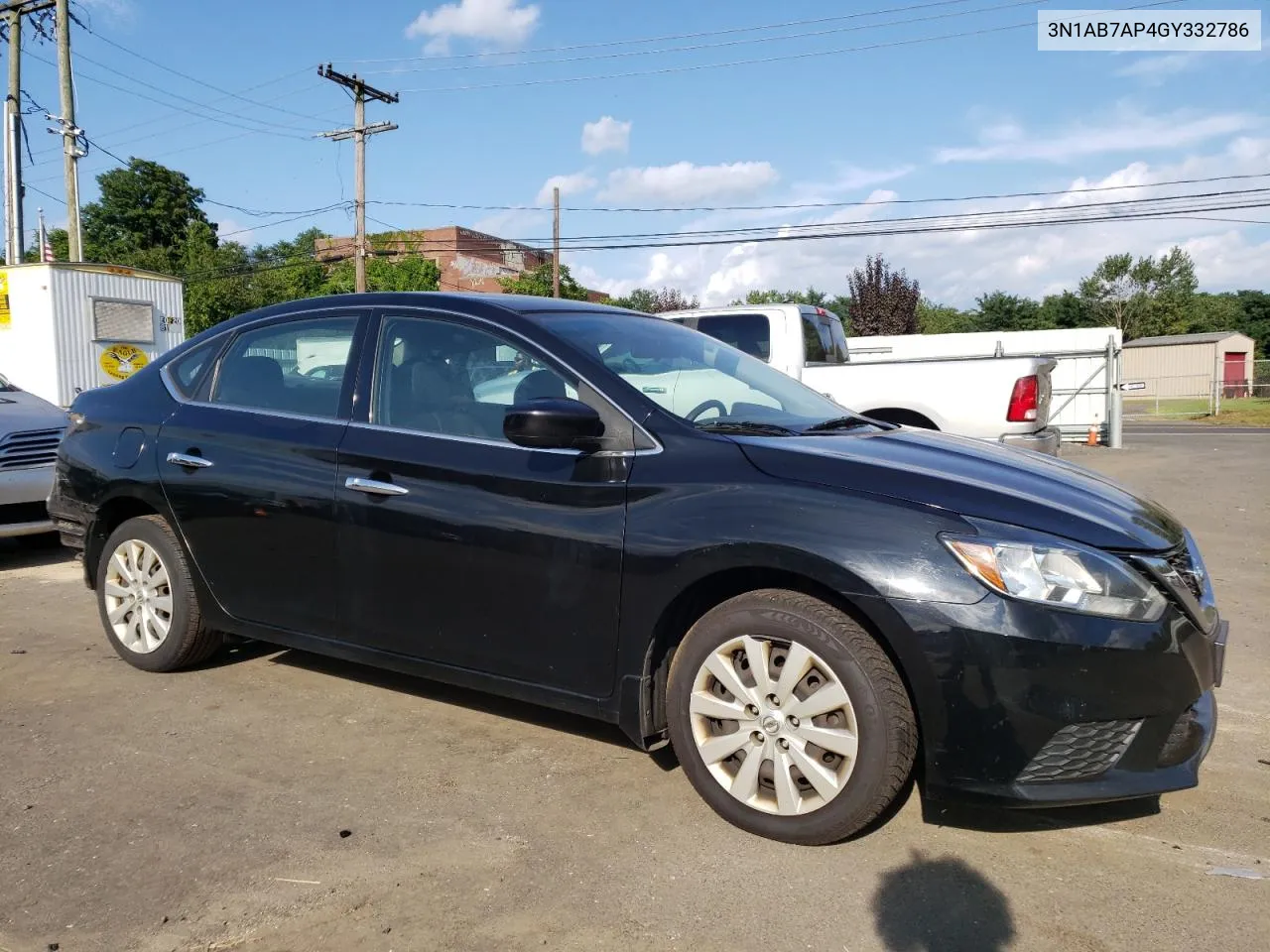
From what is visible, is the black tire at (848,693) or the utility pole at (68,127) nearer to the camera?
the black tire at (848,693)

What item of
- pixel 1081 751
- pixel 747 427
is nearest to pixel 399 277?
pixel 747 427

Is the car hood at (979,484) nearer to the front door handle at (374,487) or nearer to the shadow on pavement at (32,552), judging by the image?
the front door handle at (374,487)

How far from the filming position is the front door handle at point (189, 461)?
170 inches

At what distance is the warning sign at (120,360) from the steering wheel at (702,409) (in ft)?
41.9

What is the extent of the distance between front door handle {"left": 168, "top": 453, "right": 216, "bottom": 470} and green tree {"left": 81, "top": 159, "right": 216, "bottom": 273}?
6087 cm

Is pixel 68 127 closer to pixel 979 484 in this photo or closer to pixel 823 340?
pixel 823 340

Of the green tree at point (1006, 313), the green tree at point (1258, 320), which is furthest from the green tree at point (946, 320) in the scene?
the green tree at point (1258, 320)

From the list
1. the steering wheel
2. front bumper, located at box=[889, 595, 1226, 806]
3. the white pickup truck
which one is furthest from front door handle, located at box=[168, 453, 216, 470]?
the white pickup truck

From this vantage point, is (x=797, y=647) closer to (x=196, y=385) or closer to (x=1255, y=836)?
(x=1255, y=836)

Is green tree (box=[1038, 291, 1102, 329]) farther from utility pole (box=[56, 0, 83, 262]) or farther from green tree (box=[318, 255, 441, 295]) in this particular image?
utility pole (box=[56, 0, 83, 262])

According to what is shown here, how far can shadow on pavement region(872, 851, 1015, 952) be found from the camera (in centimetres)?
255

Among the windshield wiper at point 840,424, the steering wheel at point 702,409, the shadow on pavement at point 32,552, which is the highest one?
the steering wheel at point 702,409

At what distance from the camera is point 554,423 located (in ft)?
10.6

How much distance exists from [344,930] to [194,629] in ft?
7.70
